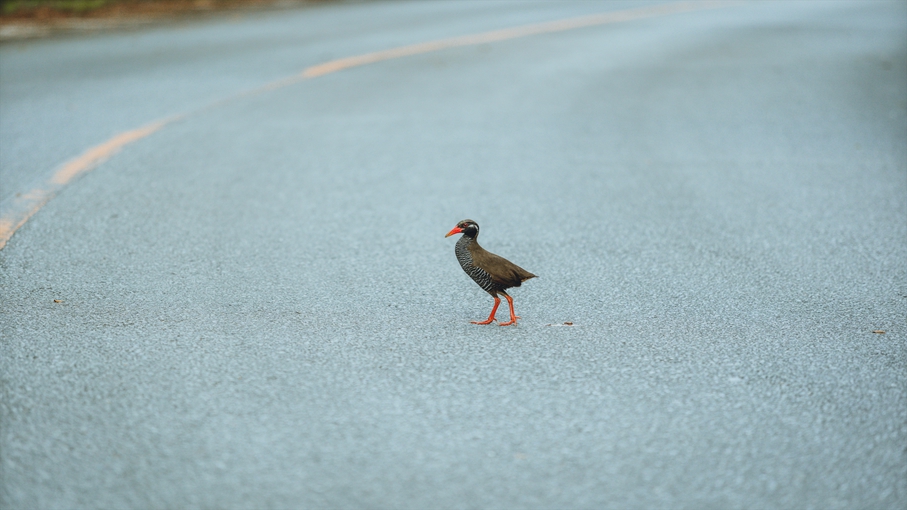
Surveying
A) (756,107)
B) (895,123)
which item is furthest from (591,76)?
(895,123)

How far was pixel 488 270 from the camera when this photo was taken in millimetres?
4262

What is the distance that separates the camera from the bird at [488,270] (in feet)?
14.0

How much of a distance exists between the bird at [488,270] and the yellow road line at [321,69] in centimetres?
299

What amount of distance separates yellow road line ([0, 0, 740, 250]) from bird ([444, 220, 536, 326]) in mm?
2985

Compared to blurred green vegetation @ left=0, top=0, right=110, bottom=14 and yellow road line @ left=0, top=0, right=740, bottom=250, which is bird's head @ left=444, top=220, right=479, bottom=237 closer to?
yellow road line @ left=0, top=0, right=740, bottom=250

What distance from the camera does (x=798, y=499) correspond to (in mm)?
2918

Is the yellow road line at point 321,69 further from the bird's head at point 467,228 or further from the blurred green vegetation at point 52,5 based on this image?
the blurred green vegetation at point 52,5

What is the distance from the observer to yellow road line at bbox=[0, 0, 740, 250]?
6.01 m

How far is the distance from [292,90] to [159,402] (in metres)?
7.27

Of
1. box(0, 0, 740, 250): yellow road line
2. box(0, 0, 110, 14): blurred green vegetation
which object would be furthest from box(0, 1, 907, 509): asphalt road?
box(0, 0, 110, 14): blurred green vegetation

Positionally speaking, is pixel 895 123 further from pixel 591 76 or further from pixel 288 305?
pixel 288 305

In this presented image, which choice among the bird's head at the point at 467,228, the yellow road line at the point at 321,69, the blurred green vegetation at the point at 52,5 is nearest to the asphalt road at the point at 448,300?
the yellow road line at the point at 321,69

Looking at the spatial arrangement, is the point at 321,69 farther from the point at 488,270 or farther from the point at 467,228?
the point at 488,270

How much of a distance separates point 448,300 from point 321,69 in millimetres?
7638
